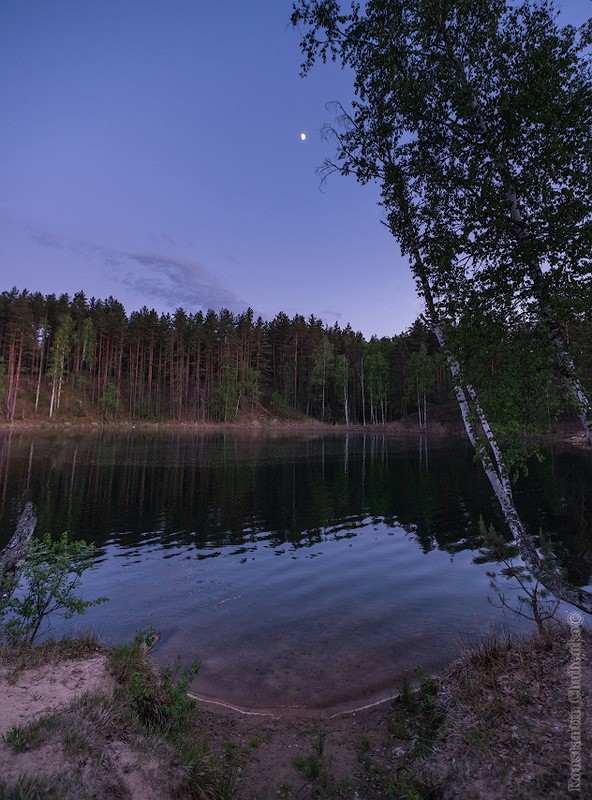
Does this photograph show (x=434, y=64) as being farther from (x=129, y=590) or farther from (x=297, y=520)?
(x=297, y=520)

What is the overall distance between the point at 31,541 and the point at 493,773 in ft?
29.5

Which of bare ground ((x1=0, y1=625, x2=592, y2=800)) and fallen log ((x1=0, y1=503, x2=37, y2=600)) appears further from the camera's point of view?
fallen log ((x1=0, y1=503, x2=37, y2=600))

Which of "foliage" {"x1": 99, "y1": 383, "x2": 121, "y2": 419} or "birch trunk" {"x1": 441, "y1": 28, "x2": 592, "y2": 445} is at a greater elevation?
"foliage" {"x1": 99, "y1": 383, "x2": 121, "y2": 419}

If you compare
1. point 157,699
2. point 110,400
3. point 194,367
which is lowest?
point 157,699

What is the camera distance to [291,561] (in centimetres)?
1777

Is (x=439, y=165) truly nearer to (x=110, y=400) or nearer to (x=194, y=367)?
(x=110, y=400)

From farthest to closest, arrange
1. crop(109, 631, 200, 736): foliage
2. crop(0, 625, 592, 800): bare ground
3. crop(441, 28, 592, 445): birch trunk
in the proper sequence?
crop(441, 28, 592, 445): birch trunk
crop(109, 631, 200, 736): foliage
crop(0, 625, 592, 800): bare ground

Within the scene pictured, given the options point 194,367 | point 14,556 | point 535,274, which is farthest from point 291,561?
point 194,367

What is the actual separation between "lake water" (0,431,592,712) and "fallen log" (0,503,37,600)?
2.97 m

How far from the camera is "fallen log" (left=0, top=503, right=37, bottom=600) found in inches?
325

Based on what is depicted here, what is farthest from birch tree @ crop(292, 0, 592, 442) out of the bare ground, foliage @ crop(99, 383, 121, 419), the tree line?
foliage @ crop(99, 383, 121, 419)

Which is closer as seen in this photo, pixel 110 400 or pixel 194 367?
pixel 110 400

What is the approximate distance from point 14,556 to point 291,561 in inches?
437

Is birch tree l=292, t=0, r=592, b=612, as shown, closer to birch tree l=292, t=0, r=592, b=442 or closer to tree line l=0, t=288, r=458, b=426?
birch tree l=292, t=0, r=592, b=442
